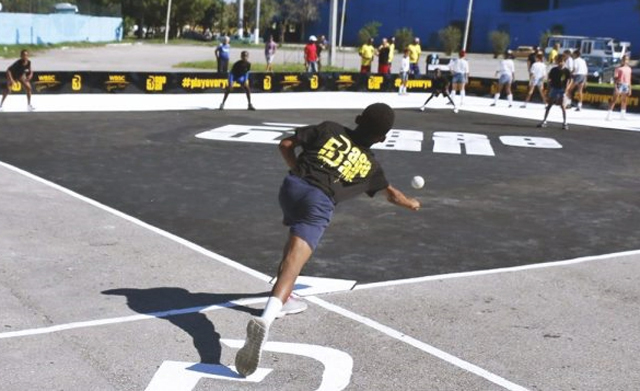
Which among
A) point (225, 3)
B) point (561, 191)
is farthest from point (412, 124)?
point (225, 3)

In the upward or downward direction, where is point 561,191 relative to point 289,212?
downward

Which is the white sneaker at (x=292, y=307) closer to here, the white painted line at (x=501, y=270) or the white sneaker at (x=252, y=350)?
the white painted line at (x=501, y=270)

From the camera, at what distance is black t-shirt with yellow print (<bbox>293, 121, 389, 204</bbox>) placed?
6125 millimetres

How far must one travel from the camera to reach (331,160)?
6.15 meters

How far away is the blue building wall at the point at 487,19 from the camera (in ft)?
274

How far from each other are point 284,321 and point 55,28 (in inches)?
2350

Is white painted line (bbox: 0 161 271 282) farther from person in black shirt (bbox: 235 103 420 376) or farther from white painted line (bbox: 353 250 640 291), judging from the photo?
person in black shirt (bbox: 235 103 420 376)

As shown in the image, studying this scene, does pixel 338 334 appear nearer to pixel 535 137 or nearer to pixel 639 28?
pixel 535 137

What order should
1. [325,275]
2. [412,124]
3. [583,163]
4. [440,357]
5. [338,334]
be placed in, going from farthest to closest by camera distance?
[412,124] < [583,163] < [325,275] < [338,334] < [440,357]

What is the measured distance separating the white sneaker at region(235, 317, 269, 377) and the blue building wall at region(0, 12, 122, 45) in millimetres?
53076

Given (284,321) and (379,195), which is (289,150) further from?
(379,195)

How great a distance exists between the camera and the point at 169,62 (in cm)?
5041

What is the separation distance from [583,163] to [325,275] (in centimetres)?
1016

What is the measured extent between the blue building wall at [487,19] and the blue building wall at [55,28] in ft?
103
